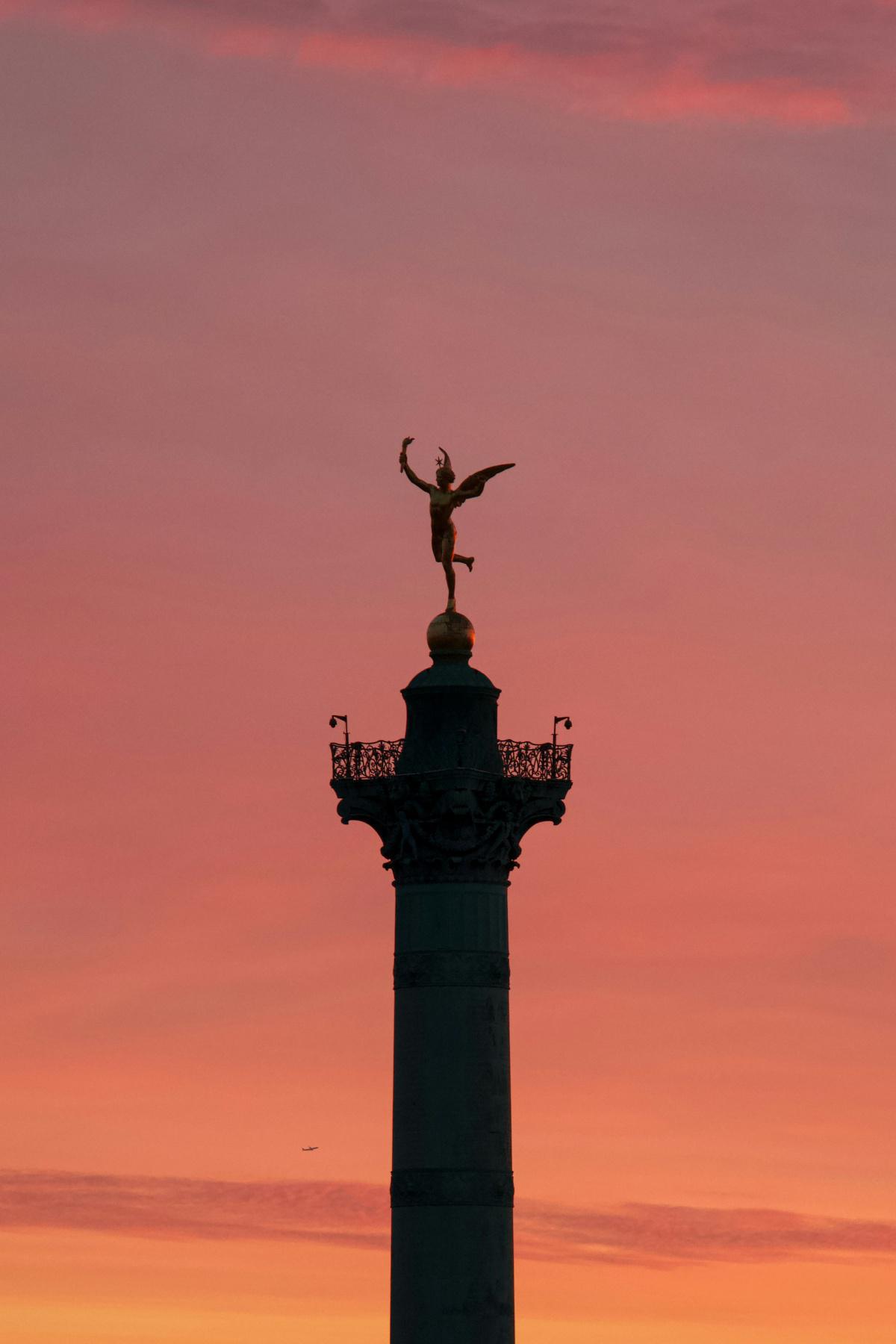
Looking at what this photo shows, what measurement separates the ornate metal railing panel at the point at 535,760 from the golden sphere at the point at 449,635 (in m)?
3.10

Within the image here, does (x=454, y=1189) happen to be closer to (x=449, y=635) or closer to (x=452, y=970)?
(x=452, y=970)

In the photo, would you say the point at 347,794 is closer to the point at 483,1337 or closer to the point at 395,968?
the point at 395,968

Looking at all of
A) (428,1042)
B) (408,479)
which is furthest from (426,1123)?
(408,479)

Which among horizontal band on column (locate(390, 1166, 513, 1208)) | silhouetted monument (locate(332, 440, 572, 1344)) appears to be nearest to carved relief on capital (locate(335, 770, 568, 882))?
silhouetted monument (locate(332, 440, 572, 1344))

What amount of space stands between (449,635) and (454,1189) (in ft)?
53.1

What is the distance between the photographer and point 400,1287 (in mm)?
108312

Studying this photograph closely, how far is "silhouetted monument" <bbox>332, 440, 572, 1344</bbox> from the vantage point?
108 metres

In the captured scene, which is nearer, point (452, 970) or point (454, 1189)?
point (454, 1189)

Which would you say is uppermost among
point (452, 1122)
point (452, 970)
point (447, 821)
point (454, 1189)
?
point (447, 821)

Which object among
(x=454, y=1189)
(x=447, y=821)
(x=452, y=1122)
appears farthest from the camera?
(x=447, y=821)

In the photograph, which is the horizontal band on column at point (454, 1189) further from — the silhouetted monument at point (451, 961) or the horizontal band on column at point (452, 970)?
the horizontal band on column at point (452, 970)

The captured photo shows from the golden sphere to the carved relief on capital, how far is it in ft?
13.8

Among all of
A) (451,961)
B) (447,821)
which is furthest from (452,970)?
(447,821)

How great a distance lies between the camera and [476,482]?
372 feet
